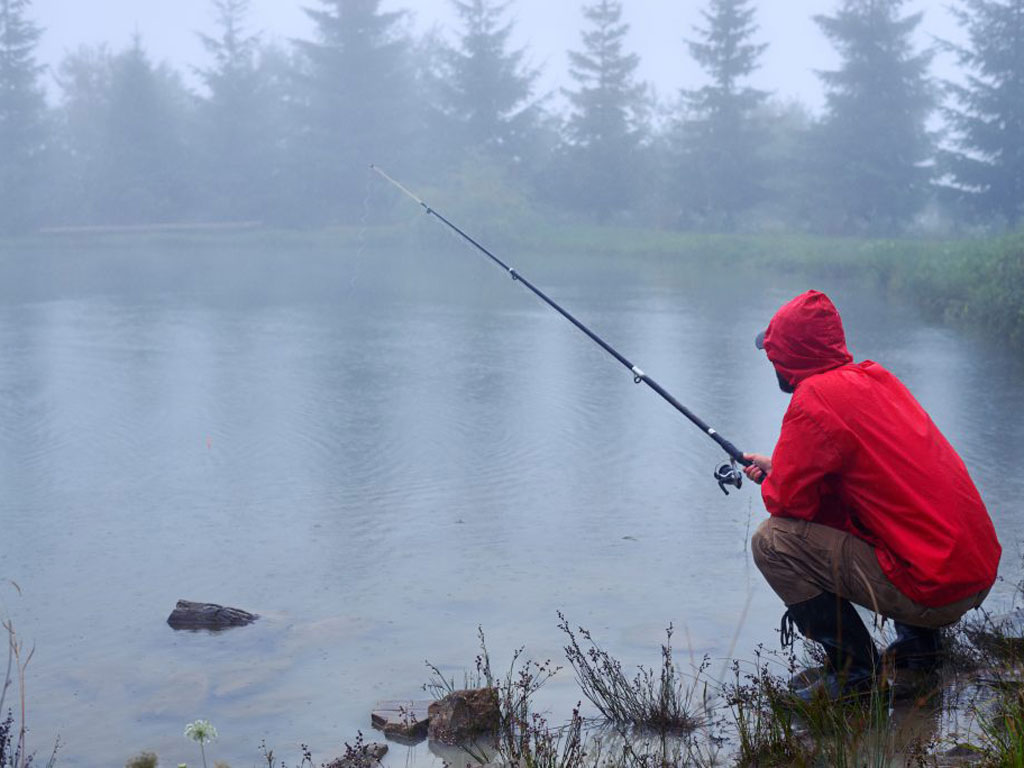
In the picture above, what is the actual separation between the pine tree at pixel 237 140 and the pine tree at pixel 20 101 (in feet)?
21.6

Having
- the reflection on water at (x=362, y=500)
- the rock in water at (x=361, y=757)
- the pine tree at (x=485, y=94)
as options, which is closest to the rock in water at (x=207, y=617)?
the reflection on water at (x=362, y=500)

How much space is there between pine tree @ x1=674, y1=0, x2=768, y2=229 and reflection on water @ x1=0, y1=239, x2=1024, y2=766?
81.4 feet

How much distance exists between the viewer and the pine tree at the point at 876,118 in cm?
3978

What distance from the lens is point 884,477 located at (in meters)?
3.78

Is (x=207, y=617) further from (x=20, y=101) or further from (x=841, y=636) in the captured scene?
(x=20, y=101)

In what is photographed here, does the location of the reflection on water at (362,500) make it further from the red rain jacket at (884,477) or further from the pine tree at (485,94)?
the pine tree at (485,94)

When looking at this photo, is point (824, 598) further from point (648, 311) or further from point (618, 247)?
point (618, 247)

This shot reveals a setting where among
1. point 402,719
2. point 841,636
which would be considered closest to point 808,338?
point 841,636

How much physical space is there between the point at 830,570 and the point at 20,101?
51.6 meters

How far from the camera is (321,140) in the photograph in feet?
157

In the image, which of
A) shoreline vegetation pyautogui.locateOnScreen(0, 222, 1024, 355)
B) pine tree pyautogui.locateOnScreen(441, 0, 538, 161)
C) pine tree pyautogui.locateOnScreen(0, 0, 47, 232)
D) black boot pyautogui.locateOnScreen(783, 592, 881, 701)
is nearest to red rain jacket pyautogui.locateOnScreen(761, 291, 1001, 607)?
black boot pyautogui.locateOnScreen(783, 592, 881, 701)

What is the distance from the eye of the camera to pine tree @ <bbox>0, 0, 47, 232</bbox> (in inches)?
1941

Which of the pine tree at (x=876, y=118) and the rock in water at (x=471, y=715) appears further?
the pine tree at (x=876, y=118)

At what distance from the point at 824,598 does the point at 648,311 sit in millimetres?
16468
